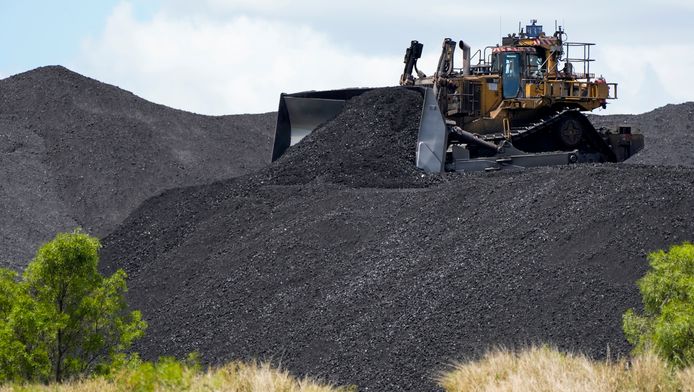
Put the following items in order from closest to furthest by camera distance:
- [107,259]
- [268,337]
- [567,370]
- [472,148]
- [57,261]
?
[567,370]
[57,261]
[268,337]
[107,259]
[472,148]

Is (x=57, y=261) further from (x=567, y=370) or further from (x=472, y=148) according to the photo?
(x=472, y=148)

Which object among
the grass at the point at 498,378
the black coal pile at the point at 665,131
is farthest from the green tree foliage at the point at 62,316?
the black coal pile at the point at 665,131

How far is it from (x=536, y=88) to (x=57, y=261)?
11331 millimetres

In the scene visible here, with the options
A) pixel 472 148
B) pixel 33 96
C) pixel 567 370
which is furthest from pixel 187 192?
pixel 33 96

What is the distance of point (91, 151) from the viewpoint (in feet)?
105

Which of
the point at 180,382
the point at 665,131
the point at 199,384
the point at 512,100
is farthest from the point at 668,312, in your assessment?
the point at 665,131

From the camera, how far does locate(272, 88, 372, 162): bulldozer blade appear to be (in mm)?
22141

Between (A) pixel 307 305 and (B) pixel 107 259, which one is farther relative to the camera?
(B) pixel 107 259

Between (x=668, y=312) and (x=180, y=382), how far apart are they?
4444mm

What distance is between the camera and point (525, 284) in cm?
1354

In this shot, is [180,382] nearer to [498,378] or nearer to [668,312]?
[498,378]

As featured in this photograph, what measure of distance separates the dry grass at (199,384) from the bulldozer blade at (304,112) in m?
10.2

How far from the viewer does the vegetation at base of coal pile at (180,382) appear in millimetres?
10570

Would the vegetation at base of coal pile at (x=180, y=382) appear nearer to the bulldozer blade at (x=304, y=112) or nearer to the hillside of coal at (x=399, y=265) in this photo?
the hillside of coal at (x=399, y=265)
